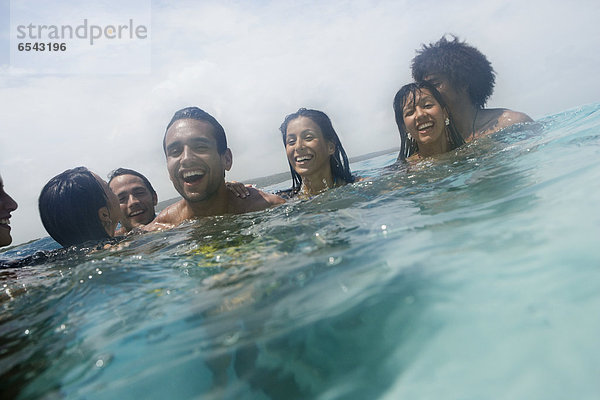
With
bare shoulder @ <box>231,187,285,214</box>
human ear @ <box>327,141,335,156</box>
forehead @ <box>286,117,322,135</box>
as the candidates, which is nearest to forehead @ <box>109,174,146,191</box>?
bare shoulder @ <box>231,187,285,214</box>

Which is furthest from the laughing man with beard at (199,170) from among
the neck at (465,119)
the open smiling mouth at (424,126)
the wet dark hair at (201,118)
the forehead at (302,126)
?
the neck at (465,119)

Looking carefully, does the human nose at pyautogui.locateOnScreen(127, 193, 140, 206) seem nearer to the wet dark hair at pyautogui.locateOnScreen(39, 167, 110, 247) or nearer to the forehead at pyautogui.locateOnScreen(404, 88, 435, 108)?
the wet dark hair at pyautogui.locateOnScreen(39, 167, 110, 247)

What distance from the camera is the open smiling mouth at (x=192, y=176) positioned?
4461 millimetres

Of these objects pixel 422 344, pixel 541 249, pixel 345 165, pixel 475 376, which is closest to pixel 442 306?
pixel 422 344

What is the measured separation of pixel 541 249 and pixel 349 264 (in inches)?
31.0

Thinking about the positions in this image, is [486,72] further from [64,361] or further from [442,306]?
[64,361]

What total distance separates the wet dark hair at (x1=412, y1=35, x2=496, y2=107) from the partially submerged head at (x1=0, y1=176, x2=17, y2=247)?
18.4ft

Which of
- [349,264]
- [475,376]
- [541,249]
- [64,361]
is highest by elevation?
[541,249]

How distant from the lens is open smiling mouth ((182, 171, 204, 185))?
446cm

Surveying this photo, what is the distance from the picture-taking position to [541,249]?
1562mm

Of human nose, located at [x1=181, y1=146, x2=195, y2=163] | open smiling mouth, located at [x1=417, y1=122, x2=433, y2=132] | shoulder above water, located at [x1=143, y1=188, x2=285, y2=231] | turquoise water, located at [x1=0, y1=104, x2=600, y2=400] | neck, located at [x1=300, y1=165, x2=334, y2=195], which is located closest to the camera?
turquoise water, located at [x1=0, y1=104, x2=600, y2=400]

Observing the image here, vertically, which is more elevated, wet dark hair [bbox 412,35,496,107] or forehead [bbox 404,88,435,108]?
wet dark hair [bbox 412,35,496,107]

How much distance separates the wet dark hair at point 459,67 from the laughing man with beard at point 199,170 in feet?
10.7

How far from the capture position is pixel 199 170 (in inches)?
177
